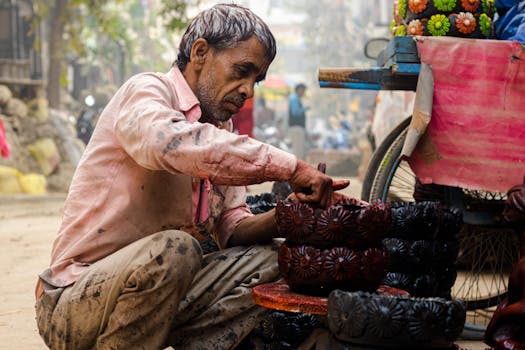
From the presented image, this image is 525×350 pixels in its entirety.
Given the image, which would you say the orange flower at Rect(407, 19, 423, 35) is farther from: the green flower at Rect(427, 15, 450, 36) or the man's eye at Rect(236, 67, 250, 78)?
the man's eye at Rect(236, 67, 250, 78)

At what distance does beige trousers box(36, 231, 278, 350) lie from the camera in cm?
271

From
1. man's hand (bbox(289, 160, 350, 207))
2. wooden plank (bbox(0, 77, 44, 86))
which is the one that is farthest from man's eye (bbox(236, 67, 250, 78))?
wooden plank (bbox(0, 77, 44, 86))

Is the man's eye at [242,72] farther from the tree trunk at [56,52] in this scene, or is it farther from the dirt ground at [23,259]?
the tree trunk at [56,52]

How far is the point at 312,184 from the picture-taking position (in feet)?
8.68

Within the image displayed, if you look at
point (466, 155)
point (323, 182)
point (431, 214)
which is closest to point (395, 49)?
point (466, 155)

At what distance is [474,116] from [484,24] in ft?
1.88

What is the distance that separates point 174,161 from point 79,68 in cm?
3354

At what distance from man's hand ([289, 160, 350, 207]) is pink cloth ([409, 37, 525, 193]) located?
63.0 inches

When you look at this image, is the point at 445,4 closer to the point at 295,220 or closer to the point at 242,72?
the point at 242,72

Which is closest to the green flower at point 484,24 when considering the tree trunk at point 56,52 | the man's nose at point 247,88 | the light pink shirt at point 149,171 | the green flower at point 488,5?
the green flower at point 488,5

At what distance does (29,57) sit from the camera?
74.0ft

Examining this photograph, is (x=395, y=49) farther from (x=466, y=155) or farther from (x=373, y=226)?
(x=373, y=226)

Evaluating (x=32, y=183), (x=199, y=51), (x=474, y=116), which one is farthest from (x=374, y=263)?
(x=32, y=183)

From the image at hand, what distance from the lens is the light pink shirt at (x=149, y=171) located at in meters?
2.57
